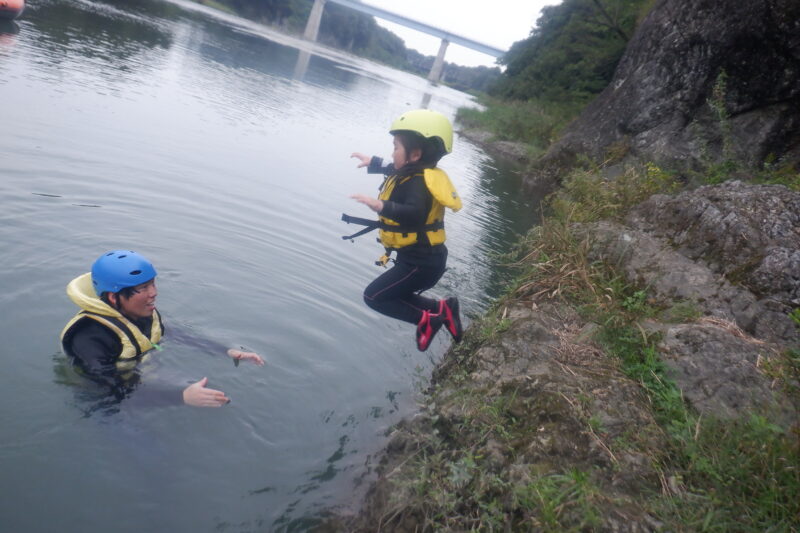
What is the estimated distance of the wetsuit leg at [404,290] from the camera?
15.8 feet

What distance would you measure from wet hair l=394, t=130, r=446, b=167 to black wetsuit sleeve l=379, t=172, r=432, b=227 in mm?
225

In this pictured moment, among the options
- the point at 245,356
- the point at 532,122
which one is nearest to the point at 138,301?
the point at 245,356

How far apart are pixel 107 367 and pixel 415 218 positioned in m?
2.66

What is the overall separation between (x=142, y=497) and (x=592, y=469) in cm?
275

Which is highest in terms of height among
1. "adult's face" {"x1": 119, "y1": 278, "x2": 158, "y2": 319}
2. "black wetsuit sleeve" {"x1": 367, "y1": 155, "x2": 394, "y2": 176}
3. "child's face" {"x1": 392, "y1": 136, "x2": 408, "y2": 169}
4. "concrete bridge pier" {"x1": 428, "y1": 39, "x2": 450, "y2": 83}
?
"concrete bridge pier" {"x1": 428, "y1": 39, "x2": 450, "y2": 83}

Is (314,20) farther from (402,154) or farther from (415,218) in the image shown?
(415,218)

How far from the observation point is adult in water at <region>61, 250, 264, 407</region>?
3539mm

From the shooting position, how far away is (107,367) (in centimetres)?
361

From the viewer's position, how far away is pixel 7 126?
8406 millimetres

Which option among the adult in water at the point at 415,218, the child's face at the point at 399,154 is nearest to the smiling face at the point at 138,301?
the adult in water at the point at 415,218

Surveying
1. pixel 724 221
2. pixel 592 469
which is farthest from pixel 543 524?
pixel 724 221

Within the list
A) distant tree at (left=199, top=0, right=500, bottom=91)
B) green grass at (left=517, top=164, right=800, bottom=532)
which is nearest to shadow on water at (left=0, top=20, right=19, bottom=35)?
green grass at (left=517, top=164, right=800, bottom=532)

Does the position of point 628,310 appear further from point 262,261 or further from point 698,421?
point 262,261

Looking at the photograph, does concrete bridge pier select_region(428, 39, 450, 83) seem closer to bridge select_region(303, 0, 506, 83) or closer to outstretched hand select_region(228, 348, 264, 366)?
bridge select_region(303, 0, 506, 83)
